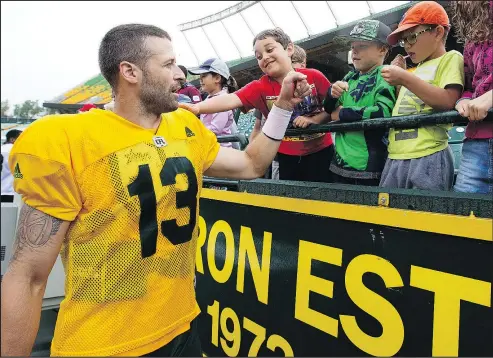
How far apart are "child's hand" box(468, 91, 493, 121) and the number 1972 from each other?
1.30 m

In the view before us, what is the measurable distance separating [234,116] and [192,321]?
255 centimetres

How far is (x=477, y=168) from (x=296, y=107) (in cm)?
109

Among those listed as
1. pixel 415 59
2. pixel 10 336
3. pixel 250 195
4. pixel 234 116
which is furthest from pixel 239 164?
pixel 234 116

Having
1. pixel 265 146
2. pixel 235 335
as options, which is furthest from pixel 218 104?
pixel 235 335

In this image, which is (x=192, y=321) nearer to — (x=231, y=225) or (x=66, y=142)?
(x=231, y=225)

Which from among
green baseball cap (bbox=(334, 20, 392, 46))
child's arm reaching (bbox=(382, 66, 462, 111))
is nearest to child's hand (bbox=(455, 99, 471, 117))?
child's arm reaching (bbox=(382, 66, 462, 111))

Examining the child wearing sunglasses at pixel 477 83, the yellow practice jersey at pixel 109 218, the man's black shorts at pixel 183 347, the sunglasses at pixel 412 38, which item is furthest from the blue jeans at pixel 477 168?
the man's black shorts at pixel 183 347

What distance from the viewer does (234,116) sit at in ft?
14.0

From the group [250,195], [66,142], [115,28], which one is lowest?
[250,195]

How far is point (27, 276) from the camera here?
1.65 meters

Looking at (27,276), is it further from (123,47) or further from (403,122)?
(403,122)

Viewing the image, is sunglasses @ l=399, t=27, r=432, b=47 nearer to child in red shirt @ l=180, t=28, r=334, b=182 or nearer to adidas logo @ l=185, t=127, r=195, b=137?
child in red shirt @ l=180, t=28, r=334, b=182

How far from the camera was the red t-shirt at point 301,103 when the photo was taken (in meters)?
2.64

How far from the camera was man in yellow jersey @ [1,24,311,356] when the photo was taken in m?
1.66
